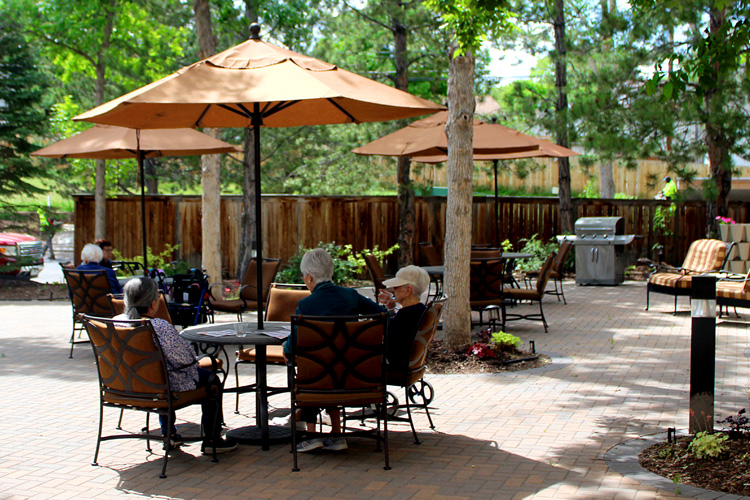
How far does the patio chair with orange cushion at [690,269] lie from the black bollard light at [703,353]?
6.94 m

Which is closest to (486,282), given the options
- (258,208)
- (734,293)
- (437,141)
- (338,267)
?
(437,141)

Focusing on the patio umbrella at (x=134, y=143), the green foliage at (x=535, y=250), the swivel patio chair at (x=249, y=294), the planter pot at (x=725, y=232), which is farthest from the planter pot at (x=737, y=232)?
the patio umbrella at (x=134, y=143)

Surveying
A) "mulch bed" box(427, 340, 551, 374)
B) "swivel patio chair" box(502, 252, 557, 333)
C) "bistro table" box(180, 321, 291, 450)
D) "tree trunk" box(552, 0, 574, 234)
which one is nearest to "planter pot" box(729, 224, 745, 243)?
"tree trunk" box(552, 0, 574, 234)

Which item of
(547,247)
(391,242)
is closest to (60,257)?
(391,242)

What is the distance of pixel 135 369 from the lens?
196 inches

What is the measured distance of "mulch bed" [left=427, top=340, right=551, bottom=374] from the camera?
8.04m

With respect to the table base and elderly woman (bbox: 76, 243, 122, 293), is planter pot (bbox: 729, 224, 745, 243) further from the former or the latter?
the table base

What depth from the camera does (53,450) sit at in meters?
5.38

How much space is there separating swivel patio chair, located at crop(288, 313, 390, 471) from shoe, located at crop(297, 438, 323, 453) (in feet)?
1.08

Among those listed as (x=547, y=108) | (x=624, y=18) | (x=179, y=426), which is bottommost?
(x=179, y=426)

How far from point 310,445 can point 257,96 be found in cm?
234

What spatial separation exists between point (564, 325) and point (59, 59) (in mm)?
12593

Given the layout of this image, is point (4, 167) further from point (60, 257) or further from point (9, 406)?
point (9, 406)

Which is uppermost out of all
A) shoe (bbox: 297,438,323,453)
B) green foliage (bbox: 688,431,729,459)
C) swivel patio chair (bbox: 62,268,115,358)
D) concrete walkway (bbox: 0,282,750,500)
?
swivel patio chair (bbox: 62,268,115,358)
